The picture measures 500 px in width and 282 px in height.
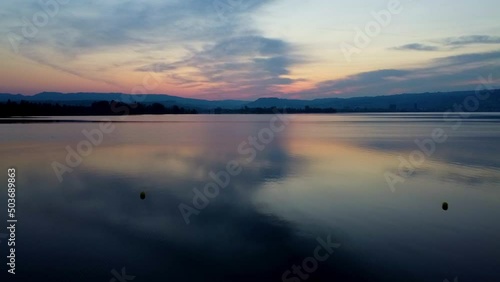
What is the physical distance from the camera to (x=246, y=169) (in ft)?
47.8

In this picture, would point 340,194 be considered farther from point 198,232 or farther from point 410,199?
point 198,232

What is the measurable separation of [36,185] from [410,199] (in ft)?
36.5

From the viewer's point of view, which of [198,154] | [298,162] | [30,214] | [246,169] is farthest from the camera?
[198,154]

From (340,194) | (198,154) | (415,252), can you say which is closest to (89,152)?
(198,154)

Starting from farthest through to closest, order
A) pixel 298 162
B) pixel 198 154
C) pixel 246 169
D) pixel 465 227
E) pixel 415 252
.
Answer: pixel 198 154
pixel 298 162
pixel 246 169
pixel 465 227
pixel 415 252

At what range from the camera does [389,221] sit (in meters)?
8.03

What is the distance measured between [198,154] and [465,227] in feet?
45.1

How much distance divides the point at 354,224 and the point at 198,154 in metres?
12.6

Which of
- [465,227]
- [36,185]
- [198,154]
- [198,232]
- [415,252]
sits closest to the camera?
[415,252]

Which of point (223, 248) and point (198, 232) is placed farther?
point (198, 232)

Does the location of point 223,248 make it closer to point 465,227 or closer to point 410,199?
point 465,227

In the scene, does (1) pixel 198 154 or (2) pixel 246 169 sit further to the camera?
(1) pixel 198 154

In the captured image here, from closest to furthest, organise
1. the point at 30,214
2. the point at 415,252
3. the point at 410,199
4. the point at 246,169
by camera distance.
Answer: the point at 415,252 → the point at 30,214 → the point at 410,199 → the point at 246,169

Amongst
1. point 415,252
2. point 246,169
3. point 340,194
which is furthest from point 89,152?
point 415,252
